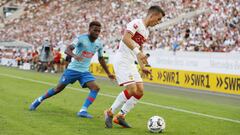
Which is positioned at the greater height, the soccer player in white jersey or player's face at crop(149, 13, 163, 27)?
player's face at crop(149, 13, 163, 27)

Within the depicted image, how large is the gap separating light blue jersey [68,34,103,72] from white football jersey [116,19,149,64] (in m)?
1.96

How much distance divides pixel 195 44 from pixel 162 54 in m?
1.99

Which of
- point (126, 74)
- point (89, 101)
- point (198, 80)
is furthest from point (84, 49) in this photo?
point (198, 80)

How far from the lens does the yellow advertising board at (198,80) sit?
2470cm

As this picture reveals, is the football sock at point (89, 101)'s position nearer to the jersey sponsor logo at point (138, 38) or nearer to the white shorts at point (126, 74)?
the white shorts at point (126, 74)

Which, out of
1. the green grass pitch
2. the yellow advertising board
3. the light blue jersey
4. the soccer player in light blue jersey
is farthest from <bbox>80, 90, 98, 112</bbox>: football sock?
the yellow advertising board

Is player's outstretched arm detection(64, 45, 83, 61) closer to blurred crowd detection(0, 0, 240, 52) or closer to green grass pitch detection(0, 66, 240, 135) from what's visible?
green grass pitch detection(0, 66, 240, 135)

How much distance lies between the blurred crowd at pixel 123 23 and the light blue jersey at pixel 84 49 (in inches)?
637

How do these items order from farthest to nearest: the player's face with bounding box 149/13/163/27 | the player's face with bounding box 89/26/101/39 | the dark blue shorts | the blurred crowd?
the blurred crowd → the dark blue shorts → the player's face with bounding box 89/26/101/39 → the player's face with bounding box 149/13/163/27

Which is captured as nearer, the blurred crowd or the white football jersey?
the white football jersey

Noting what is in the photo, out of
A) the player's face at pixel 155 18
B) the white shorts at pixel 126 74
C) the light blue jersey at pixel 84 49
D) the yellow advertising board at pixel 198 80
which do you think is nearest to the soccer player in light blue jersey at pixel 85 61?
the light blue jersey at pixel 84 49

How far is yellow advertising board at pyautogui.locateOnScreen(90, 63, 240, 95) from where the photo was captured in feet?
81.0

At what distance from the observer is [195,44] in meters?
31.4

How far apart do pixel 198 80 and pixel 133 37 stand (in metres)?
17.4
